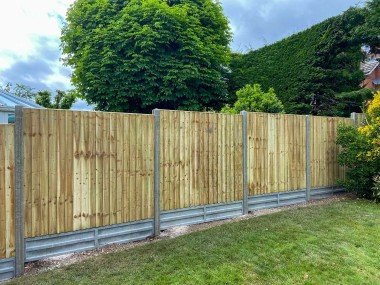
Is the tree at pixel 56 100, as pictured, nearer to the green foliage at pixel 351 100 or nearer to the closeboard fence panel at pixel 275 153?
the green foliage at pixel 351 100

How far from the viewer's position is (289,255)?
376 cm

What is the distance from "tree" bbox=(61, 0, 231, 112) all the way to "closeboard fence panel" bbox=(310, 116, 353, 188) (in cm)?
588

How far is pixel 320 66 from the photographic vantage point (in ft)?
39.9

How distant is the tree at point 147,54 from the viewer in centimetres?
1137

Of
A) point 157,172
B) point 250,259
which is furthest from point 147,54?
point 250,259

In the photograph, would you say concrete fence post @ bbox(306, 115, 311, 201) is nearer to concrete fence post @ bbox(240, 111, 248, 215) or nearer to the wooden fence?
the wooden fence

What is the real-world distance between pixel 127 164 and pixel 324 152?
15.9 feet

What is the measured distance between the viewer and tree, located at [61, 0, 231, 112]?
11367mm

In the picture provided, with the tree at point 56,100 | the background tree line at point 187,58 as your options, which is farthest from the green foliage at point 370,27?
the tree at point 56,100

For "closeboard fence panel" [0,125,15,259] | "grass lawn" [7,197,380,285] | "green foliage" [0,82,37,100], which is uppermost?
"green foliage" [0,82,37,100]

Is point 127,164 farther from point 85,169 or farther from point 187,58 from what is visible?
point 187,58

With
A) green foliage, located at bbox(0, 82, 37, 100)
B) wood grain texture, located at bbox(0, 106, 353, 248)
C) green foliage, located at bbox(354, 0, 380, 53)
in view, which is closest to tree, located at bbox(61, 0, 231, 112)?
green foliage, located at bbox(354, 0, 380, 53)

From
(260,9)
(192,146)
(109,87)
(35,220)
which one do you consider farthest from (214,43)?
(35,220)

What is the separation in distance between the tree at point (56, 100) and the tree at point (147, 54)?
8.11 metres
